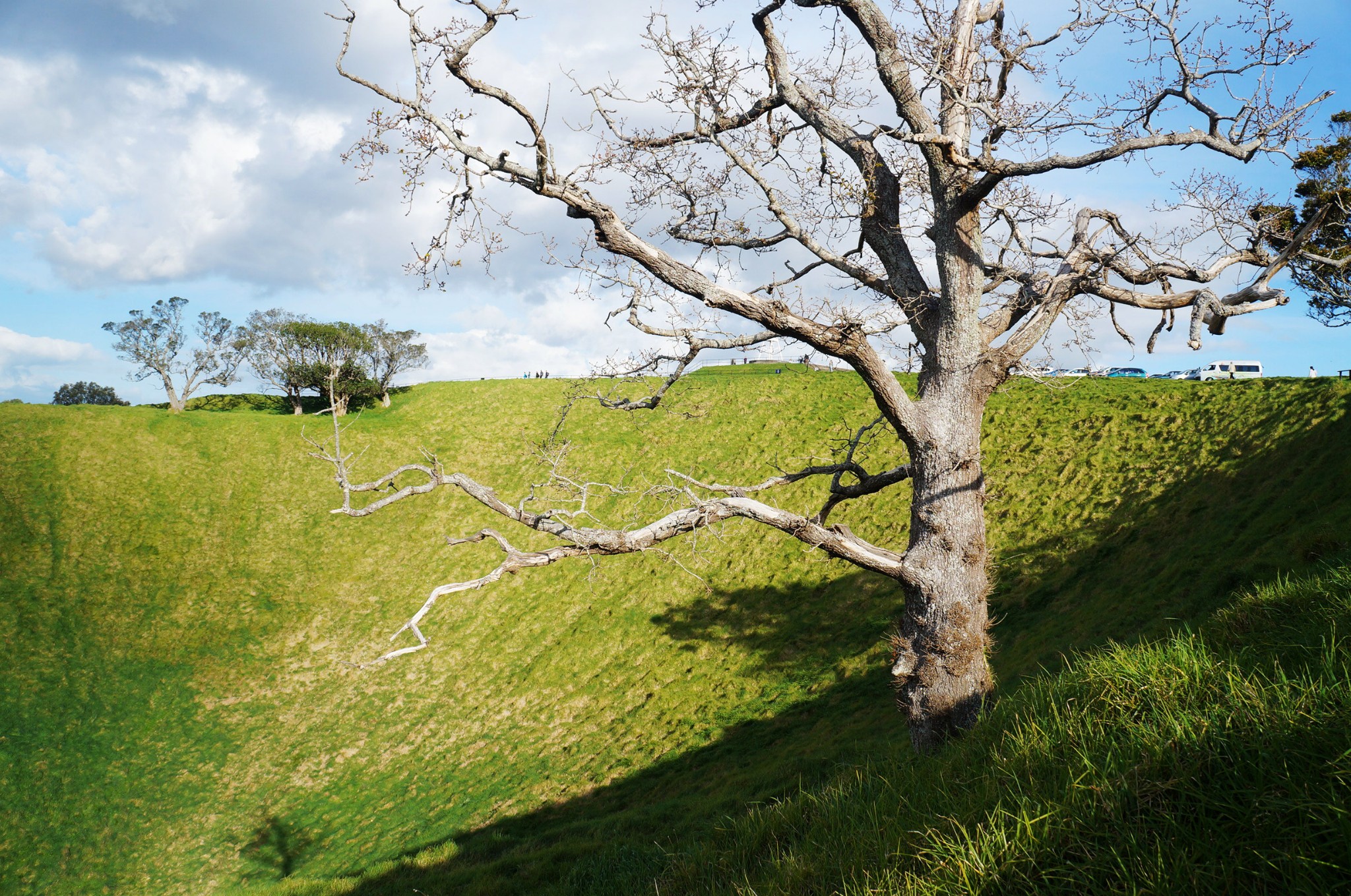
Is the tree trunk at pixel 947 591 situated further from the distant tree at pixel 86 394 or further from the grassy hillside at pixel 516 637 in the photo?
the distant tree at pixel 86 394

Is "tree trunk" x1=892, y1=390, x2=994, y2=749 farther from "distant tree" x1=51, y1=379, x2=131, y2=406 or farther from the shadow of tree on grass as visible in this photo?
"distant tree" x1=51, y1=379, x2=131, y2=406

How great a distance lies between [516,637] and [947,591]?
1904 centimetres

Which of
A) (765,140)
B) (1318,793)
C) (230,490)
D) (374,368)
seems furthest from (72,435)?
(1318,793)

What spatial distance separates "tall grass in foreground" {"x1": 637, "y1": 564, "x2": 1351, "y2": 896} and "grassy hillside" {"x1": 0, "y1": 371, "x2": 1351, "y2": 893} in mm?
1127

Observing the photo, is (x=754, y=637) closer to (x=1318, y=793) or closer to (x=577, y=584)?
(x=577, y=584)

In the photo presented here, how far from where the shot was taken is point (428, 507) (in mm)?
31484

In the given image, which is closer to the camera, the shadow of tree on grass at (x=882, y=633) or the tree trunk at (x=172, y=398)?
the shadow of tree on grass at (x=882, y=633)

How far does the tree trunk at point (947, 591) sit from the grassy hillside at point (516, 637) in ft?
5.35

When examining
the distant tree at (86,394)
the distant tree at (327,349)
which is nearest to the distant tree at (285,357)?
the distant tree at (327,349)

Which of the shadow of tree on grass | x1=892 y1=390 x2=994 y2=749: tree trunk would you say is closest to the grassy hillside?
the shadow of tree on grass

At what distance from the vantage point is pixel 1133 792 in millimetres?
3393

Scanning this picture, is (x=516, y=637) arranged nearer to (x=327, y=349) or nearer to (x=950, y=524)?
(x=950, y=524)

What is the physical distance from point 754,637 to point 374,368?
3179cm

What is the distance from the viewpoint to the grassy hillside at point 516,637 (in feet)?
44.4
